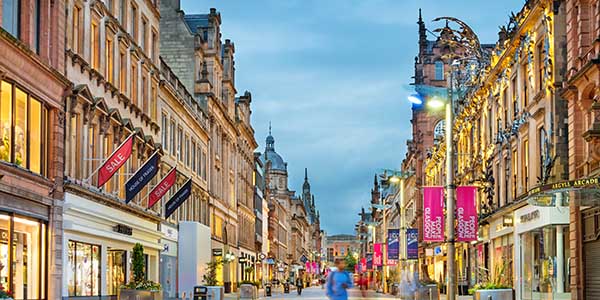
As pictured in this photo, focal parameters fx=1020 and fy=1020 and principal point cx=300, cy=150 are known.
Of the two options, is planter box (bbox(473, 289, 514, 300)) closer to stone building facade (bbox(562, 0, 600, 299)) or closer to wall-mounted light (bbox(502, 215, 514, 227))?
stone building facade (bbox(562, 0, 600, 299))

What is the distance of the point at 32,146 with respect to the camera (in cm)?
3044

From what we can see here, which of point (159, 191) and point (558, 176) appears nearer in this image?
point (558, 176)

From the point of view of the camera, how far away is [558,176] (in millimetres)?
35781

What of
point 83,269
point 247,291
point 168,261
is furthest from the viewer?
point 247,291

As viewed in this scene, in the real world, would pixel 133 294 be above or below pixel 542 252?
below

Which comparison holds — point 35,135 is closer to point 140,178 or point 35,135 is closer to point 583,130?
point 140,178

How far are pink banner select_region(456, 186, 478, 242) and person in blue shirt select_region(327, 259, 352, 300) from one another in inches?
693

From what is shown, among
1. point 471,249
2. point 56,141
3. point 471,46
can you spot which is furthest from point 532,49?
point 471,249

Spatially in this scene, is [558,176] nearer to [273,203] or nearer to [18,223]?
[18,223]

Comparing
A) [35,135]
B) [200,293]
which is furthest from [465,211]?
[35,135]

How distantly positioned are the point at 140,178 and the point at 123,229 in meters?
5.39

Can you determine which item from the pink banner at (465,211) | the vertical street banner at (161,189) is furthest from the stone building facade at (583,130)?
the vertical street banner at (161,189)

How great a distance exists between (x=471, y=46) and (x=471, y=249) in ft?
79.9

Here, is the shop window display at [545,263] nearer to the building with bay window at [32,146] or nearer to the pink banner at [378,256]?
the building with bay window at [32,146]
